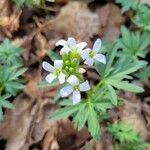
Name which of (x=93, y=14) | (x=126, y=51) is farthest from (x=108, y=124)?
(x=93, y=14)

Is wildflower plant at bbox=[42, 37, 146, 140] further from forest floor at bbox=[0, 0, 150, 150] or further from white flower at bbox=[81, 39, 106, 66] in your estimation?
forest floor at bbox=[0, 0, 150, 150]

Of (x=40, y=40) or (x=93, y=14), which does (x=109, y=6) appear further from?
(x=40, y=40)

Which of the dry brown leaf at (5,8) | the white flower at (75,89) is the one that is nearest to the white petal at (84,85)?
the white flower at (75,89)

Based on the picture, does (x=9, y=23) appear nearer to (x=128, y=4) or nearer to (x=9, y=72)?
(x=9, y=72)

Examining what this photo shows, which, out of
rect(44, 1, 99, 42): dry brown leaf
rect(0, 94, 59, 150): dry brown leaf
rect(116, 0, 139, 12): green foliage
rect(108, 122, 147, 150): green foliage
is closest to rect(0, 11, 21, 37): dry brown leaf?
rect(44, 1, 99, 42): dry brown leaf

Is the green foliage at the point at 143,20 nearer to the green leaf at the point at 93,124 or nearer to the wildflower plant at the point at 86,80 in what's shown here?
the wildflower plant at the point at 86,80

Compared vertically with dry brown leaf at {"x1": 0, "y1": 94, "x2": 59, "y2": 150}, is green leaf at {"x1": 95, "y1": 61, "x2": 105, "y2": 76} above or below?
above

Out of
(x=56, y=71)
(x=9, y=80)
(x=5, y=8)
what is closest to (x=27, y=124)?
(x=9, y=80)
